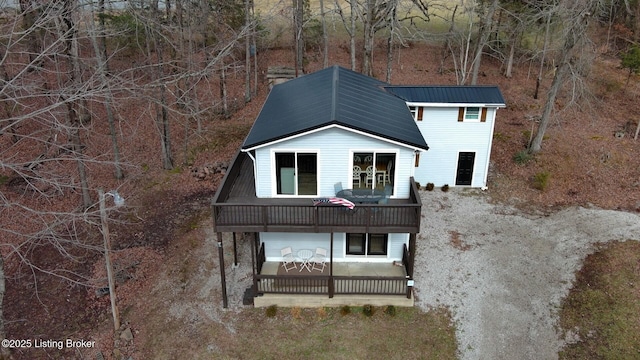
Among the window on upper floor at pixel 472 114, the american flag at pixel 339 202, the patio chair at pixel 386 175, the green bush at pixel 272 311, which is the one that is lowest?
the green bush at pixel 272 311

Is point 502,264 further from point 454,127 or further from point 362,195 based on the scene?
point 454,127

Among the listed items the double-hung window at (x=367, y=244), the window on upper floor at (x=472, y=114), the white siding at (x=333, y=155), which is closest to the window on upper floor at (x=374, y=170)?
the white siding at (x=333, y=155)

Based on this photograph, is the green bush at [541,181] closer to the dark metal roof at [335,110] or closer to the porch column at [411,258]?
the dark metal roof at [335,110]

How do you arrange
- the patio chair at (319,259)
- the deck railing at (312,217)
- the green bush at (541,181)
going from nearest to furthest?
1. the deck railing at (312,217)
2. the patio chair at (319,259)
3. the green bush at (541,181)

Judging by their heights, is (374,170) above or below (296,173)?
above

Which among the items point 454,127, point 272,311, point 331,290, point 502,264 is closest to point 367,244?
point 331,290

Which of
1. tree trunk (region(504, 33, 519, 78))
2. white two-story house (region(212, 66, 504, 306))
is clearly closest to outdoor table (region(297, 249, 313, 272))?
white two-story house (region(212, 66, 504, 306))
